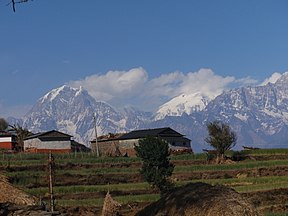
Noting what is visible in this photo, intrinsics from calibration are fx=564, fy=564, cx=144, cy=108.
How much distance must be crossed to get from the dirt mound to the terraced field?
59.0ft

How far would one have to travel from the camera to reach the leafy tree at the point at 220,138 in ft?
273

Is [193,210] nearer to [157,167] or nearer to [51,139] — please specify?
[157,167]

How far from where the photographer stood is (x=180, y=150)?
99.9 metres

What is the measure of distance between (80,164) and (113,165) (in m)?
4.17

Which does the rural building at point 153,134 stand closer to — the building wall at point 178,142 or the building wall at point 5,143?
the building wall at point 178,142

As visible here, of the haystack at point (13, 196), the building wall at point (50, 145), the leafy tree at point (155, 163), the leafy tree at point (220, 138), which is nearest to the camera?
the haystack at point (13, 196)

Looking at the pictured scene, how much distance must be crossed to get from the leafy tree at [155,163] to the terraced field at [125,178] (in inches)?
47.7

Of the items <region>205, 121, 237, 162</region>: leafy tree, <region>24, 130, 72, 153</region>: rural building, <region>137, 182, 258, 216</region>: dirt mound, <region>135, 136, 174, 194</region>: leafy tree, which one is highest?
<region>24, 130, 72, 153</region>: rural building

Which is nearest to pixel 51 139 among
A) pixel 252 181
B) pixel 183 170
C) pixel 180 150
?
pixel 180 150

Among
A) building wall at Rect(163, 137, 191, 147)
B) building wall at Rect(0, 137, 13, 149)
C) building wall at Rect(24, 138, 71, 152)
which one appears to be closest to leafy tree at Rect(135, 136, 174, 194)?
building wall at Rect(163, 137, 191, 147)

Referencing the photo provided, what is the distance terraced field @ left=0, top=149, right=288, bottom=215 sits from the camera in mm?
38719

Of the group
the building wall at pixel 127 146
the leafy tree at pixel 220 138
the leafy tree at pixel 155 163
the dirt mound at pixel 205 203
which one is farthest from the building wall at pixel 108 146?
the dirt mound at pixel 205 203

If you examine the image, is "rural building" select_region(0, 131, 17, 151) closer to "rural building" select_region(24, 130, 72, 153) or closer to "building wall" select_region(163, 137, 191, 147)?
"rural building" select_region(24, 130, 72, 153)

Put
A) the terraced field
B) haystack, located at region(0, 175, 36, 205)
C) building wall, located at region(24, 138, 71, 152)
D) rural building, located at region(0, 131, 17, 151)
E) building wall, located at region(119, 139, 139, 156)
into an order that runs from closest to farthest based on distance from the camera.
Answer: haystack, located at region(0, 175, 36, 205)
the terraced field
building wall, located at region(24, 138, 71, 152)
building wall, located at region(119, 139, 139, 156)
rural building, located at region(0, 131, 17, 151)
